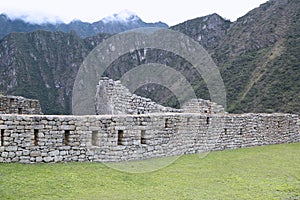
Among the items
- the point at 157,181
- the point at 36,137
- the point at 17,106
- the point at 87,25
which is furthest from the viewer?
the point at 87,25

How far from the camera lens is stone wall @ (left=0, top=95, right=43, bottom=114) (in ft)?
50.4

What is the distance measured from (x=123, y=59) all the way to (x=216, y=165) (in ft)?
220

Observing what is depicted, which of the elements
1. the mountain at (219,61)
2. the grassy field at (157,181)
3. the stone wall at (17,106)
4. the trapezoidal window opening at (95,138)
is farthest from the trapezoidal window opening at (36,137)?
the mountain at (219,61)

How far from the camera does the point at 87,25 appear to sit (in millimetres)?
155625

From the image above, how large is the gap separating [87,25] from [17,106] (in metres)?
144

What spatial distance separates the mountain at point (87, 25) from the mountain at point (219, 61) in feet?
27.7

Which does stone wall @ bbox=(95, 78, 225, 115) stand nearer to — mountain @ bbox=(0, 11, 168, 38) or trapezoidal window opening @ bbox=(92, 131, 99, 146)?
trapezoidal window opening @ bbox=(92, 131, 99, 146)

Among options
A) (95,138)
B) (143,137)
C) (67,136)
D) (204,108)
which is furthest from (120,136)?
(204,108)

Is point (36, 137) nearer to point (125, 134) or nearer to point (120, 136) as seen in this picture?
point (120, 136)

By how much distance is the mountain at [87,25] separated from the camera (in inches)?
5019

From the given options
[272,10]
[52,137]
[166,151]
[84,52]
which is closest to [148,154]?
[166,151]

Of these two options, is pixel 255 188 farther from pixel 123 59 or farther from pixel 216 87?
pixel 123 59

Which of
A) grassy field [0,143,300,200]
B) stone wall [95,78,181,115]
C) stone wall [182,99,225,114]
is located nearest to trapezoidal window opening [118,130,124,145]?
grassy field [0,143,300,200]

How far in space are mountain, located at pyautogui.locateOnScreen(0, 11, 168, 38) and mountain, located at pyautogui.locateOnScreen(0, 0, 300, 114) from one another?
27.7 ft
